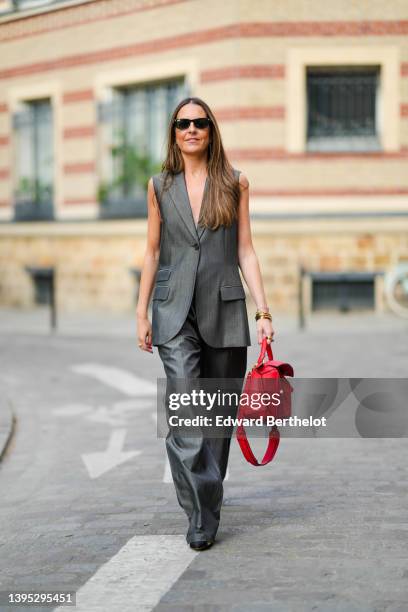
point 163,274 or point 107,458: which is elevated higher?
point 163,274

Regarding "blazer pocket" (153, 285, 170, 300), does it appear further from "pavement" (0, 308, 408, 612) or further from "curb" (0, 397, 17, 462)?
"curb" (0, 397, 17, 462)

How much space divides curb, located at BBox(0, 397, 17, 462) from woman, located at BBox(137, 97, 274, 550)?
264cm

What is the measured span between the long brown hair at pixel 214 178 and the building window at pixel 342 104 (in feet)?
41.7

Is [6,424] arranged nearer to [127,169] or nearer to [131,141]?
[127,169]

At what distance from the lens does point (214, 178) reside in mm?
4676

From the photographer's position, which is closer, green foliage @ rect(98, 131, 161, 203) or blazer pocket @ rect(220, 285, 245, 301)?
blazer pocket @ rect(220, 285, 245, 301)

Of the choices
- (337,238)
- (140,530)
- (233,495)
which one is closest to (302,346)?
(337,238)

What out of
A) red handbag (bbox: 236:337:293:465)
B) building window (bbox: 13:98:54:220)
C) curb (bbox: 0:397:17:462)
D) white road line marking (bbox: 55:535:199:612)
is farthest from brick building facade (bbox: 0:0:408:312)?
white road line marking (bbox: 55:535:199:612)

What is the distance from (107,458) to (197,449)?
7.76 ft

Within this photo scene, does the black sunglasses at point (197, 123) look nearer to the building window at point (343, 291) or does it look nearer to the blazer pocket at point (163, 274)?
the blazer pocket at point (163, 274)

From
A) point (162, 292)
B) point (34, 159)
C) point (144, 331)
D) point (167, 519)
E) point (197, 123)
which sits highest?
point (34, 159)

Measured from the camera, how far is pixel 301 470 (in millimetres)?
6160

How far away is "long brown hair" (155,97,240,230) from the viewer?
4.60 metres

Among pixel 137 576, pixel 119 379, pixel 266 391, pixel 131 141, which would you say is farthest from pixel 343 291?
pixel 137 576
